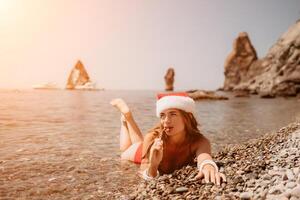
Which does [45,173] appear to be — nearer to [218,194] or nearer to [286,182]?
[218,194]

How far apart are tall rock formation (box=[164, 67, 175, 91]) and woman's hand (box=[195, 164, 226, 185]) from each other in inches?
5302

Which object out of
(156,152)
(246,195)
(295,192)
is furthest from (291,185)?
(156,152)

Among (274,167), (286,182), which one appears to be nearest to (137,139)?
(274,167)

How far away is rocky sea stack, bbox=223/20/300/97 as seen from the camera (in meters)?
71.0

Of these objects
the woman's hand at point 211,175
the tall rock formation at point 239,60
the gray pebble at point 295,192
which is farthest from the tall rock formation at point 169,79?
the gray pebble at point 295,192

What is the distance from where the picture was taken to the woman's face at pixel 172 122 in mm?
5703

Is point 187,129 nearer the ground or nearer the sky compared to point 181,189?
nearer the sky

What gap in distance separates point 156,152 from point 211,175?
101cm

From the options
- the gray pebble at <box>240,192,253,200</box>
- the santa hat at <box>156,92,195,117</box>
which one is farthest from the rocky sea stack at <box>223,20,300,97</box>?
the gray pebble at <box>240,192,253,200</box>

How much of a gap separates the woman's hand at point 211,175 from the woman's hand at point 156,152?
75cm

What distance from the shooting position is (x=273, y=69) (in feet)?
291

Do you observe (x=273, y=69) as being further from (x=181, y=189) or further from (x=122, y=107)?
(x=181, y=189)

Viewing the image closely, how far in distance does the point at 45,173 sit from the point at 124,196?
8.48 ft

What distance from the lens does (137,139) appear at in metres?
8.62
